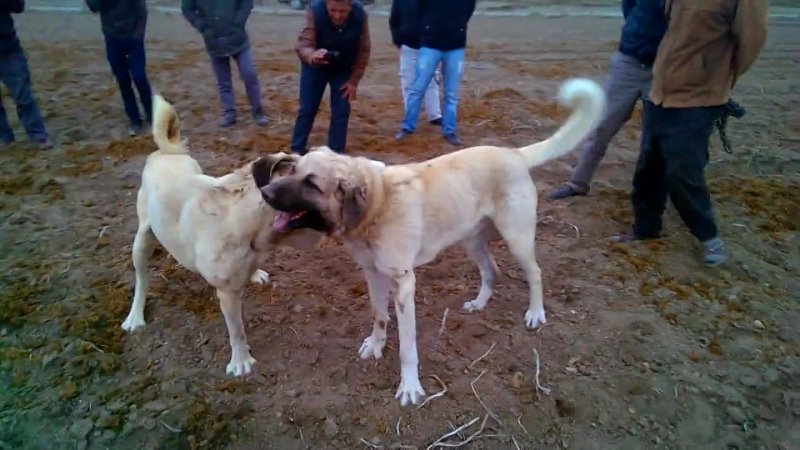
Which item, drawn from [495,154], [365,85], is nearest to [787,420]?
[495,154]

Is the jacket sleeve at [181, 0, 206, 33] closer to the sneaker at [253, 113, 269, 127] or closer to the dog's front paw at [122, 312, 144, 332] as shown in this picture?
the sneaker at [253, 113, 269, 127]

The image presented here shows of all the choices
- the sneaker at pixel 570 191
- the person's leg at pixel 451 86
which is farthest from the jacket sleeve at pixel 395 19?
the sneaker at pixel 570 191

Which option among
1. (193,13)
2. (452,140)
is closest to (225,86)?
(193,13)

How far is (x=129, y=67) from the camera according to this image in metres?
6.91

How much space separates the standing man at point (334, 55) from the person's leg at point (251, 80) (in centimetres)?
143

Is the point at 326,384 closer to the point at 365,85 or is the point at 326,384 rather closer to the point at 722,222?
the point at 722,222

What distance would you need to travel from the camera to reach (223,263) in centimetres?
289

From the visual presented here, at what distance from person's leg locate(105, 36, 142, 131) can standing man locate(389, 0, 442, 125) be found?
327cm

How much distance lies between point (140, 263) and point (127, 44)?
425 cm

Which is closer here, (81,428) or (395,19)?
(81,428)

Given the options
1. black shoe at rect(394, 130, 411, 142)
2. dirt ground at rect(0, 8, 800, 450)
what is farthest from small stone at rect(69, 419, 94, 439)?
black shoe at rect(394, 130, 411, 142)

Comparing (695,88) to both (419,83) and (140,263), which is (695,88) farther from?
(140,263)

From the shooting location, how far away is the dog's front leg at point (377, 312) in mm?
3213

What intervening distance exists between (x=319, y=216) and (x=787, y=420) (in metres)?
2.67
